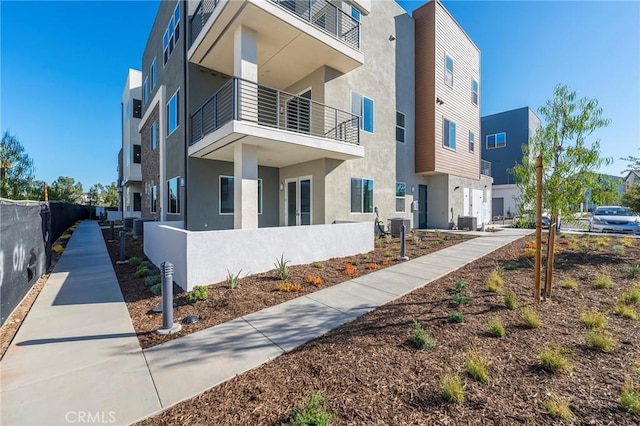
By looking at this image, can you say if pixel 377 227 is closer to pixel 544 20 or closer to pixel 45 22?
pixel 544 20

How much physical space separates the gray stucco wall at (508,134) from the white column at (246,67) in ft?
102

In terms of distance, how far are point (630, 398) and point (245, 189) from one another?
8304mm

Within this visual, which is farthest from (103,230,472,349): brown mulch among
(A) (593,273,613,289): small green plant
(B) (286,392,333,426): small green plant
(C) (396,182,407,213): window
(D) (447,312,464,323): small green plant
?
(C) (396,182,407,213): window

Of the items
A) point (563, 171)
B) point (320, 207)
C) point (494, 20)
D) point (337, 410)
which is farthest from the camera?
point (494, 20)

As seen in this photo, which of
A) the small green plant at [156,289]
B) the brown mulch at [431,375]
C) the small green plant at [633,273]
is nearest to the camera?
the brown mulch at [431,375]

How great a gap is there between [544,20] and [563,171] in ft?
29.0

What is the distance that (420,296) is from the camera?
18.3ft

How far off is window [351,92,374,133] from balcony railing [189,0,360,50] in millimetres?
2097

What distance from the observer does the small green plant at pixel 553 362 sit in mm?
2986

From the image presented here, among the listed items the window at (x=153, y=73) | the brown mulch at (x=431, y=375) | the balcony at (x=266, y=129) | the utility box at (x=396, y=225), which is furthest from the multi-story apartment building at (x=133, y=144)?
the brown mulch at (x=431, y=375)

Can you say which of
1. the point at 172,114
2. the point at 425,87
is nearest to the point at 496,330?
the point at 172,114

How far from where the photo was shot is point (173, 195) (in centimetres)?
1233

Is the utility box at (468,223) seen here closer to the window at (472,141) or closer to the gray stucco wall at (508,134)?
the window at (472,141)

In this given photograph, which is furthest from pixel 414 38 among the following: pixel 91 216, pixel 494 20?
pixel 91 216
